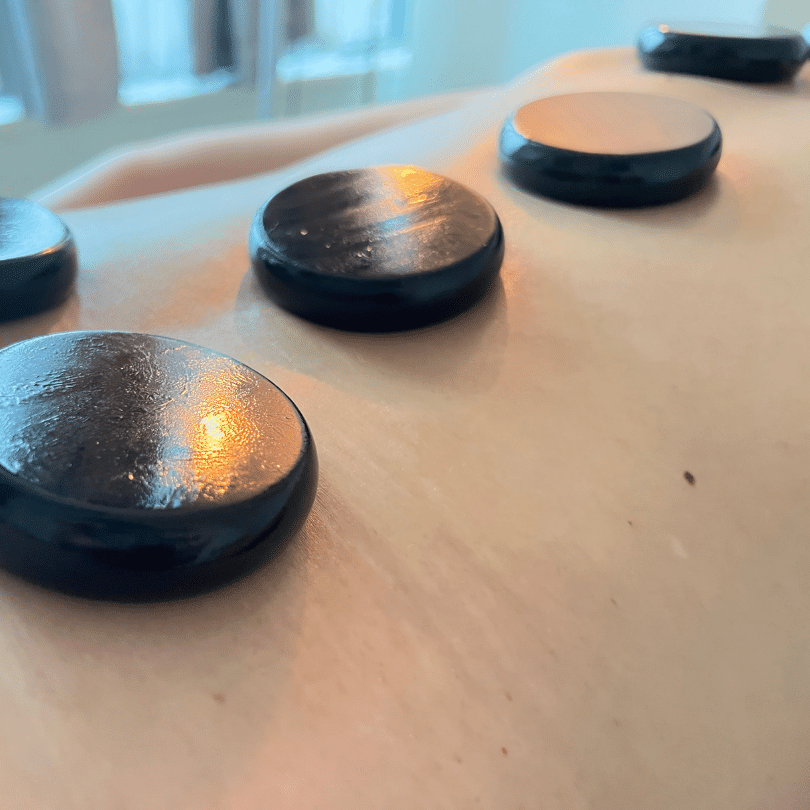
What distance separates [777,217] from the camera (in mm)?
630

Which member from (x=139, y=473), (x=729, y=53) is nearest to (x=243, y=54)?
(x=729, y=53)

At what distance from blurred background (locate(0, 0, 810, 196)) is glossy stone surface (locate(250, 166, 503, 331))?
1.09 meters

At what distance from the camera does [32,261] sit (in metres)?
0.48

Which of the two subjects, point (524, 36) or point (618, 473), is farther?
point (524, 36)

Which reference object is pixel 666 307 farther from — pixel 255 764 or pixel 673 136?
pixel 255 764

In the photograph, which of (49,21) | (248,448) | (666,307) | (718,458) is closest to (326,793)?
(248,448)

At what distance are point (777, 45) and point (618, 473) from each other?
67 cm

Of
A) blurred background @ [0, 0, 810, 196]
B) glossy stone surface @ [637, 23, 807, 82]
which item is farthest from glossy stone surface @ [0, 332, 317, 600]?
blurred background @ [0, 0, 810, 196]

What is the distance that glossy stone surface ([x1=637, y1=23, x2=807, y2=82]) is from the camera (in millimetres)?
845

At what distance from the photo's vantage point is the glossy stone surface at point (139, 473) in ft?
1.01

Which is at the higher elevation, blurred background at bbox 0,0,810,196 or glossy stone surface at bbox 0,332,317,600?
glossy stone surface at bbox 0,332,317,600

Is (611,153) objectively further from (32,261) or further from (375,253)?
(32,261)

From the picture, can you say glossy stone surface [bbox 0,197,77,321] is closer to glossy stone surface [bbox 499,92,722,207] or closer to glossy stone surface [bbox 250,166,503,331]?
glossy stone surface [bbox 250,166,503,331]

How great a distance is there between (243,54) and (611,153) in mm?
1325
